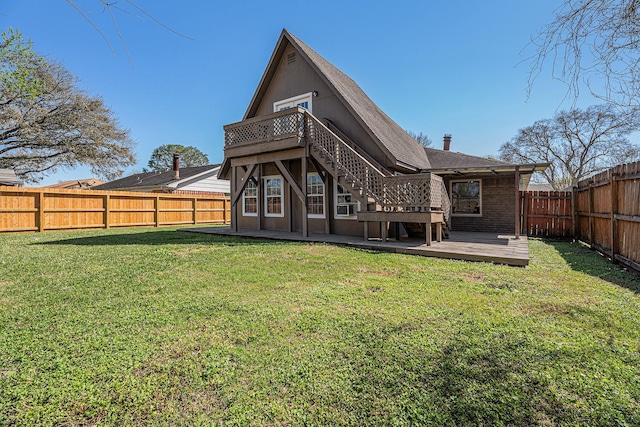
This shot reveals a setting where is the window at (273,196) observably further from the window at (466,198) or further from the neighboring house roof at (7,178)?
the neighboring house roof at (7,178)

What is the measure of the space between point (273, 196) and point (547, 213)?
10.6m

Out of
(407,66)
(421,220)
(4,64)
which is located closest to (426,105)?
(407,66)

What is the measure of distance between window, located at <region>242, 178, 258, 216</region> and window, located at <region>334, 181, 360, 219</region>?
402cm

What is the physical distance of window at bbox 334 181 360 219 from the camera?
10547 mm

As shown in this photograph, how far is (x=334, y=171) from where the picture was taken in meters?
9.29

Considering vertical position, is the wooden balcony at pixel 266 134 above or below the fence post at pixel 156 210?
above

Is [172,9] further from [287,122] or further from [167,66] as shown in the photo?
[167,66]

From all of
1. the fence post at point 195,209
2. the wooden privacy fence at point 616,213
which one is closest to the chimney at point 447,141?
the wooden privacy fence at point 616,213

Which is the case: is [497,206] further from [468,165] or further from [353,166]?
[353,166]

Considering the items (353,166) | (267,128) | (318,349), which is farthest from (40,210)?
(318,349)

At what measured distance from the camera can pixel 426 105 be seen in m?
14.9

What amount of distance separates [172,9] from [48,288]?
425cm

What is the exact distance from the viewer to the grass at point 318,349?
2.00 metres

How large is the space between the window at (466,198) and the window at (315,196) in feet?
18.6
